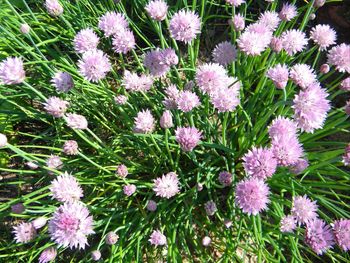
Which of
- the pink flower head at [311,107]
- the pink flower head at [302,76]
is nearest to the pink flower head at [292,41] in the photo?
the pink flower head at [302,76]

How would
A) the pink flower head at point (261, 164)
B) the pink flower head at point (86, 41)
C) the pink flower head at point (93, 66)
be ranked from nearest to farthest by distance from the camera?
the pink flower head at point (261, 164), the pink flower head at point (93, 66), the pink flower head at point (86, 41)

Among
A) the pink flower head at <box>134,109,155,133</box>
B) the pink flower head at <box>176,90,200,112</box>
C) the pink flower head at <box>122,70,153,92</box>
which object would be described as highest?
the pink flower head at <box>176,90,200,112</box>

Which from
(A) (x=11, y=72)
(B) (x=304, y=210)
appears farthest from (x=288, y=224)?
(A) (x=11, y=72)

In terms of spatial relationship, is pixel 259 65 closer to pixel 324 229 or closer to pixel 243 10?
pixel 243 10

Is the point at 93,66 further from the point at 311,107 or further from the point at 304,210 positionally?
the point at 304,210

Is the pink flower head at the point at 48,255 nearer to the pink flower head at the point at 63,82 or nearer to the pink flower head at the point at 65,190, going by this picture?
the pink flower head at the point at 65,190

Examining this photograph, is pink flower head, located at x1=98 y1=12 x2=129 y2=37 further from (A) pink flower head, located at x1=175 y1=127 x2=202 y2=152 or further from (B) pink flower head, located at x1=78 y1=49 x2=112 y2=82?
(A) pink flower head, located at x1=175 y1=127 x2=202 y2=152

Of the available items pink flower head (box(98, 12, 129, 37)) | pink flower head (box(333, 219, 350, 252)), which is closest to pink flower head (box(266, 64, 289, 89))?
pink flower head (box(333, 219, 350, 252))
